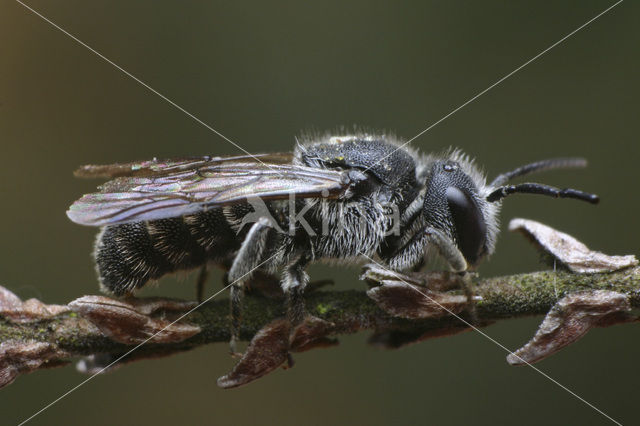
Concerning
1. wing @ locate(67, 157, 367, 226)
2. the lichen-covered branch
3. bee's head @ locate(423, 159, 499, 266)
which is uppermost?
bee's head @ locate(423, 159, 499, 266)

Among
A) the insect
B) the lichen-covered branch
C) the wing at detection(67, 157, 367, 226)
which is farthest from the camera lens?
the insect

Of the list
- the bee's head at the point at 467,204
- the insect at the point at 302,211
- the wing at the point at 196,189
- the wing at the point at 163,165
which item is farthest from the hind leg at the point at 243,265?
the bee's head at the point at 467,204

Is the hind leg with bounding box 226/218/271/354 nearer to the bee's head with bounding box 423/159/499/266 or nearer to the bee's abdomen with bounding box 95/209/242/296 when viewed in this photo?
the bee's abdomen with bounding box 95/209/242/296

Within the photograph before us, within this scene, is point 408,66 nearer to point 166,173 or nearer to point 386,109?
point 386,109

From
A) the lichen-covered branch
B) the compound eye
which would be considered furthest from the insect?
the lichen-covered branch

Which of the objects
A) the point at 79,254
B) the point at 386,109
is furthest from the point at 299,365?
the point at 386,109

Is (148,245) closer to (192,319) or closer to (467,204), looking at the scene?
(192,319)
